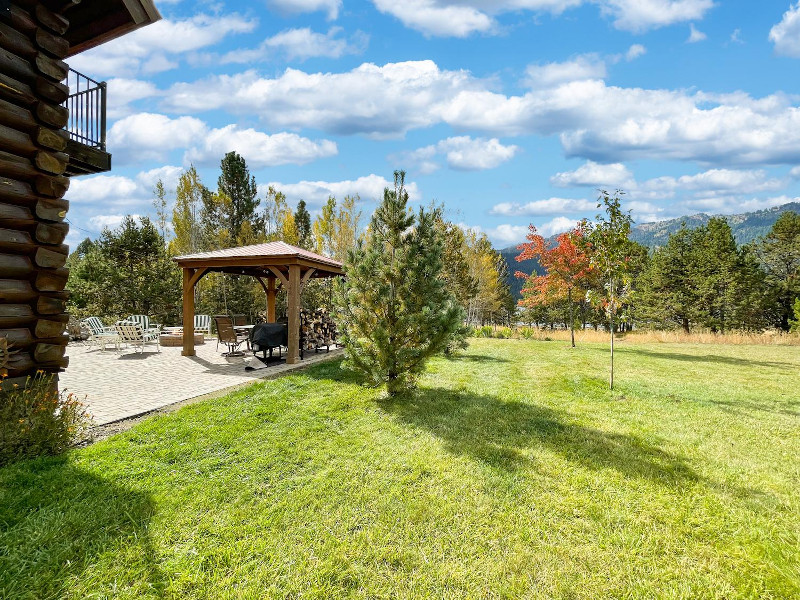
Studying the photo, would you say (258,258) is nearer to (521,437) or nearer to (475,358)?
(475,358)

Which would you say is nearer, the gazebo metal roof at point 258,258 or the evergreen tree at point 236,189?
the gazebo metal roof at point 258,258

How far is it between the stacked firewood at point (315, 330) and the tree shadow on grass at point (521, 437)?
21.6 feet

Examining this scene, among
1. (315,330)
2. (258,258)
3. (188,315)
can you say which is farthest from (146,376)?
(315,330)

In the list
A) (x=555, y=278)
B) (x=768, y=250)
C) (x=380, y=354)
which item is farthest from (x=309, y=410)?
(x=768, y=250)

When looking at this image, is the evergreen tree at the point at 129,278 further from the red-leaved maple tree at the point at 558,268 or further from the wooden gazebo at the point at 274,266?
the red-leaved maple tree at the point at 558,268

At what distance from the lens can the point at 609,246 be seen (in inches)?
298

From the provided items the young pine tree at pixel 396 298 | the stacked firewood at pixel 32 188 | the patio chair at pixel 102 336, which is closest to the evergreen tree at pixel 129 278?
the patio chair at pixel 102 336

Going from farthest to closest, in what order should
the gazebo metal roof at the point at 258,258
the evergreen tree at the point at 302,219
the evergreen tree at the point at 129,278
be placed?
1. the evergreen tree at the point at 302,219
2. the evergreen tree at the point at 129,278
3. the gazebo metal roof at the point at 258,258

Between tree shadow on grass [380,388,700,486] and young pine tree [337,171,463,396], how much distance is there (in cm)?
83

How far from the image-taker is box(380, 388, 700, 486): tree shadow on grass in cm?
428

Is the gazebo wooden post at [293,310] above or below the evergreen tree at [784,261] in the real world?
below

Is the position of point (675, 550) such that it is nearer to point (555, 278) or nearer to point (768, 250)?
point (555, 278)

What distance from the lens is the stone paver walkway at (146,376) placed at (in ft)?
→ 21.1

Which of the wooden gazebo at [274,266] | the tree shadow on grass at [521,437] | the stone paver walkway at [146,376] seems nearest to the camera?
the tree shadow on grass at [521,437]
